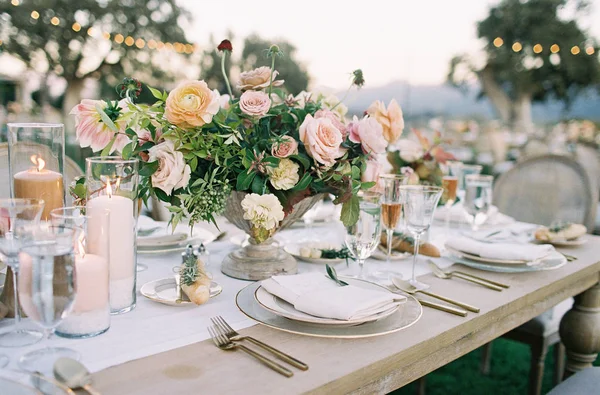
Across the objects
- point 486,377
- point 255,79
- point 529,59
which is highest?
point 529,59

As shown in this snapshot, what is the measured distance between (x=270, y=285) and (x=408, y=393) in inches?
61.8

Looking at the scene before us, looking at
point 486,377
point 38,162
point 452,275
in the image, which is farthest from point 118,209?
point 486,377

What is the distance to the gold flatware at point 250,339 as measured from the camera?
79 centimetres

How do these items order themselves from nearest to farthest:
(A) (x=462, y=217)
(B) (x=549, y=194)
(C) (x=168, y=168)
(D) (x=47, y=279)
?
(D) (x=47, y=279) → (C) (x=168, y=168) → (A) (x=462, y=217) → (B) (x=549, y=194)

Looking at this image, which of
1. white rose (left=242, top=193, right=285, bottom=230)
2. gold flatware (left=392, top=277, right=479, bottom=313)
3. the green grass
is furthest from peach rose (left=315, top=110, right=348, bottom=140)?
the green grass

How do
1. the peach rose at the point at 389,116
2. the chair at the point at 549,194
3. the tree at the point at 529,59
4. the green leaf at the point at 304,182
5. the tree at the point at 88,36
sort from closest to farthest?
the green leaf at the point at 304,182
the peach rose at the point at 389,116
the chair at the point at 549,194
the tree at the point at 529,59
the tree at the point at 88,36

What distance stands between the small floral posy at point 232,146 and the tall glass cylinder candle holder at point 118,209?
105 millimetres

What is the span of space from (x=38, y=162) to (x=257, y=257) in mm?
506

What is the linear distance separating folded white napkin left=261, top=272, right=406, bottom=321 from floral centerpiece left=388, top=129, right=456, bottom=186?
76 centimetres

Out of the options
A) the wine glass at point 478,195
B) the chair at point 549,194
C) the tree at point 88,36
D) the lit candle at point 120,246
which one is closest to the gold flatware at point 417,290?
the lit candle at point 120,246

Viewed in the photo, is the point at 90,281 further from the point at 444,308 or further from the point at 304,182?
the point at 444,308

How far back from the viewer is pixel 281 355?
2.69ft

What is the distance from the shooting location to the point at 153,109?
3.66ft

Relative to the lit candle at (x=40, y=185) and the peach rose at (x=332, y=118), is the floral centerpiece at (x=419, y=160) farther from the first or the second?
the lit candle at (x=40, y=185)
